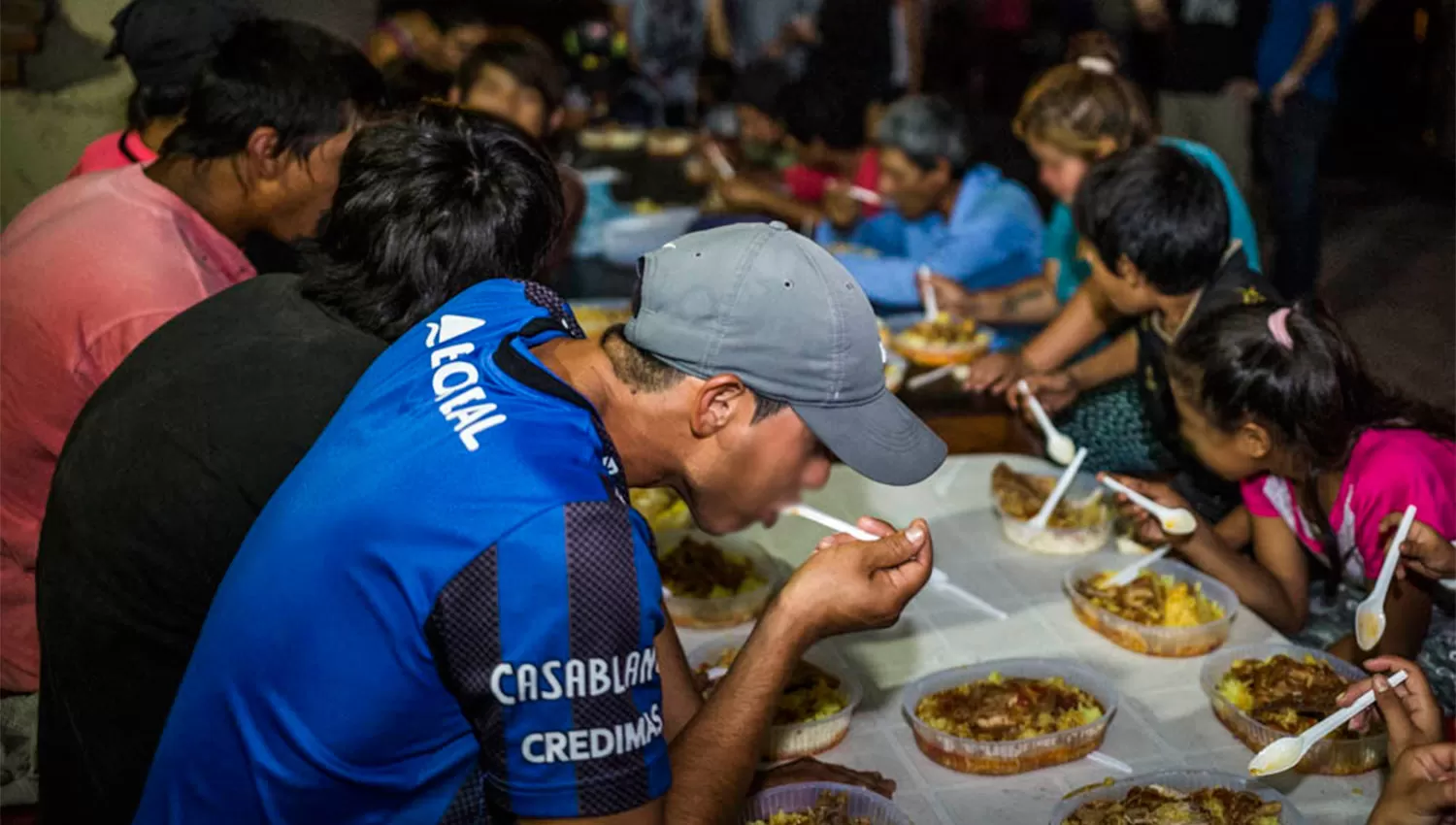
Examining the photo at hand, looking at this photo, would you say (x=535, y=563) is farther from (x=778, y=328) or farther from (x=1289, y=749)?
(x=1289, y=749)

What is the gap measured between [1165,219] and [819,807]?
1.70 metres

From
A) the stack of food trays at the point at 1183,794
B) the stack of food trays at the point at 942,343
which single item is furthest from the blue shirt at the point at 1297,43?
the stack of food trays at the point at 1183,794

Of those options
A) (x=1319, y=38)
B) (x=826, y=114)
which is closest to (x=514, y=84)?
(x=826, y=114)

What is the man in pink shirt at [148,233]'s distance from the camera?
209 centimetres

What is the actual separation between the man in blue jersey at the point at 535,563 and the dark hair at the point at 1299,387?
37.9 inches

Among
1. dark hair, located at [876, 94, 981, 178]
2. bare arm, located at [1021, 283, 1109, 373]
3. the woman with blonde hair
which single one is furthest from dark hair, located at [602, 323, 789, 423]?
dark hair, located at [876, 94, 981, 178]

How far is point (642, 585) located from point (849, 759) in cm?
82

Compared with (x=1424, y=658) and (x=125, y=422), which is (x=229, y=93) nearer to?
(x=125, y=422)

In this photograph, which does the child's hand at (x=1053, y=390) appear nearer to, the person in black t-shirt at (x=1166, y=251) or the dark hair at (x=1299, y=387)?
the person in black t-shirt at (x=1166, y=251)

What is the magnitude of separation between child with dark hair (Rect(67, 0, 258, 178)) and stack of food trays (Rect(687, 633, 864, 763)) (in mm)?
1593

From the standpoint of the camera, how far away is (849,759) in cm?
188

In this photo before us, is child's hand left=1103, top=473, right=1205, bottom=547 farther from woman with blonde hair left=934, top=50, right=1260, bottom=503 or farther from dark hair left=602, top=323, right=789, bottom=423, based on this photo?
dark hair left=602, top=323, right=789, bottom=423

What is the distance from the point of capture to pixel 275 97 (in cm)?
228

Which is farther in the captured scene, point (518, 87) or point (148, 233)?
point (518, 87)
